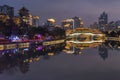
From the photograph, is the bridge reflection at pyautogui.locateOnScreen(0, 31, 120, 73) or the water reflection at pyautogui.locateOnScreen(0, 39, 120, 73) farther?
the bridge reflection at pyautogui.locateOnScreen(0, 31, 120, 73)

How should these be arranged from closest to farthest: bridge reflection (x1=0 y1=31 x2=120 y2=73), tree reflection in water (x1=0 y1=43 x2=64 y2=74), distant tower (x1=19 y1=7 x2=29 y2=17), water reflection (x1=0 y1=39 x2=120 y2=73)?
tree reflection in water (x1=0 y1=43 x2=64 y2=74) < water reflection (x1=0 y1=39 x2=120 y2=73) < bridge reflection (x1=0 y1=31 x2=120 y2=73) < distant tower (x1=19 y1=7 x2=29 y2=17)

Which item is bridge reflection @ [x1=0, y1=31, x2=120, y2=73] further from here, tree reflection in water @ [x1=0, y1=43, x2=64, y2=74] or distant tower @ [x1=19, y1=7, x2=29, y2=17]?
distant tower @ [x1=19, y1=7, x2=29, y2=17]

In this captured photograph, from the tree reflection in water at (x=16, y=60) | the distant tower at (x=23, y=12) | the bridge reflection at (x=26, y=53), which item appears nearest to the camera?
the tree reflection in water at (x=16, y=60)

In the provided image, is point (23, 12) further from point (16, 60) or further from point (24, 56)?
point (16, 60)

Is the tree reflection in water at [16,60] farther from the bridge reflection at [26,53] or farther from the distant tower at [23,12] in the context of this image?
the distant tower at [23,12]

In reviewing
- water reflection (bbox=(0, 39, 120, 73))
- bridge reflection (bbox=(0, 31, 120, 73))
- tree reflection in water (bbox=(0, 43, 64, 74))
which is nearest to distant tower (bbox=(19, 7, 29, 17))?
bridge reflection (bbox=(0, 31, 120, 73))

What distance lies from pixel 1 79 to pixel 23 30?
69.6 metres

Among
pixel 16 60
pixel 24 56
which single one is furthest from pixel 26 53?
pixel 16 60

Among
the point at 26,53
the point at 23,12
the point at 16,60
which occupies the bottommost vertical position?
the point at 16,60

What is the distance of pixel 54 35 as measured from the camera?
422 ft

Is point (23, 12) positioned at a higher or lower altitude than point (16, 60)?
higher

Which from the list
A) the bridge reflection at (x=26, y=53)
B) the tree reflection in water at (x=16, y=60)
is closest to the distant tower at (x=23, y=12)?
the bridge reflection at (x=26, y=53)

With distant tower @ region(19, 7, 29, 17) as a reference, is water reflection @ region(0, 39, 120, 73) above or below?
below

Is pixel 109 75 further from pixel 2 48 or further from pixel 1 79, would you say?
pixel 2 48
